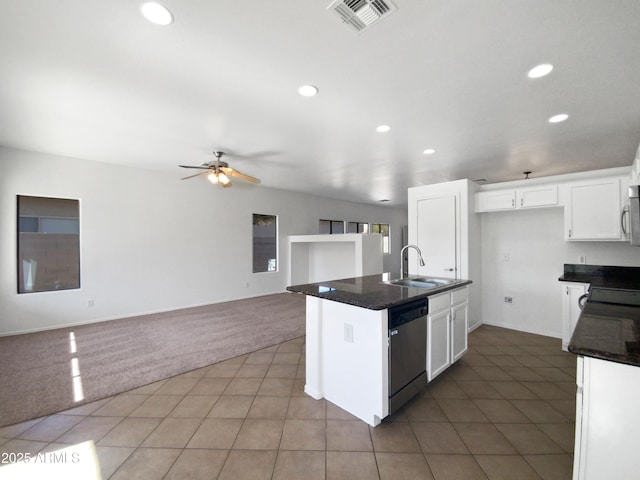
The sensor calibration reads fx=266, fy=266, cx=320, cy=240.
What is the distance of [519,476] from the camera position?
4.93 ft

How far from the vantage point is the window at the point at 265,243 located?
6594 mm

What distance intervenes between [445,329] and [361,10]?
8.39 feet

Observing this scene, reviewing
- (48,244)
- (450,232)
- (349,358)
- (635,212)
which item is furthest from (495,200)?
(48,244)

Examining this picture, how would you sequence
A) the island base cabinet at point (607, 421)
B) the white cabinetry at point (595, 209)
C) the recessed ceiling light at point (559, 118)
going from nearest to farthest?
the island base cabinet at point (607, 421), the recessed ceiling light at point (559, 118), the white cabinetry at point (595, 209)

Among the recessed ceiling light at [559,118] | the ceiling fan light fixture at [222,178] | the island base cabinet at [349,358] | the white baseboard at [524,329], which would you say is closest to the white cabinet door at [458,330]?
the island base cabinet at [349,358]

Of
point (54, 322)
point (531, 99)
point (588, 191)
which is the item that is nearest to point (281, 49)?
point (531, 99)

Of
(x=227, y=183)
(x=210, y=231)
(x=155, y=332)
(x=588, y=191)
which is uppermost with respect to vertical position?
(x=227, y=183)

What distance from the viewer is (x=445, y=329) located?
2.51 metres

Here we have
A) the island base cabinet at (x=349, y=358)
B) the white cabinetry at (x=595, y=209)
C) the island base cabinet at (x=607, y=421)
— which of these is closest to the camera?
the island base cabinet at (x=607, y=421)

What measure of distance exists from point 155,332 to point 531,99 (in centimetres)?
537

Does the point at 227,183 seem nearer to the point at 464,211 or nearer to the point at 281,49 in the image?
the point at 281,49

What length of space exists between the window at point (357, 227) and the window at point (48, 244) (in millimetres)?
6666

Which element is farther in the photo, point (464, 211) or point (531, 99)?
point (464, 211)

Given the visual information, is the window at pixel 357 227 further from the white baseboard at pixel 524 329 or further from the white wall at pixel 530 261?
the white baseboard at pixel 524 329
